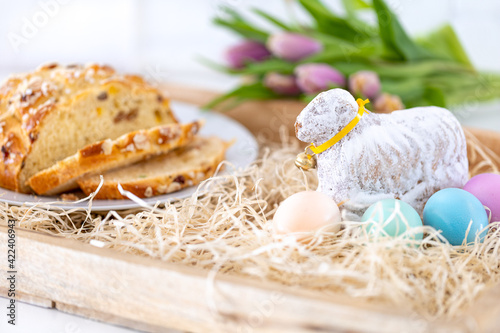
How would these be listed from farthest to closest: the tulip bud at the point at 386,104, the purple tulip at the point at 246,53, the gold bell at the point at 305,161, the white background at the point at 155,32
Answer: the white background at the point at 155,32 → the purple tulip at the point at 246,53 → the tulip bud at the point at 386,104 → the gold bell at the point at 305,161

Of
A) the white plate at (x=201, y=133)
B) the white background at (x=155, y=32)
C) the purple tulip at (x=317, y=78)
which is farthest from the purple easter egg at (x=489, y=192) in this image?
the white background at (x=155, y=32)

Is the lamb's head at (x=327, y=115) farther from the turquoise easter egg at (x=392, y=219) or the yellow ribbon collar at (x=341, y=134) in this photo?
the turquoise easter egg at (x=392, y=219)

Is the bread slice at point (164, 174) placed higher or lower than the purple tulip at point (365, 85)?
lower

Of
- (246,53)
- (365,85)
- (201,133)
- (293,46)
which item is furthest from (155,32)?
(365,85)

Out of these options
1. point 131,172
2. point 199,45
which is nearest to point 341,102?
point 131,172

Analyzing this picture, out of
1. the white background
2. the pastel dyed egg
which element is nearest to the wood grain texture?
the pastel dyed egg

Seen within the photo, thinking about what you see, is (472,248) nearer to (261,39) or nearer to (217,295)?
(217,295)

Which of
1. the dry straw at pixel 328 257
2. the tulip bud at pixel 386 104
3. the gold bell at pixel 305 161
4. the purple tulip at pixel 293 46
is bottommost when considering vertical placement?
the dry straw at pixel 328 257
